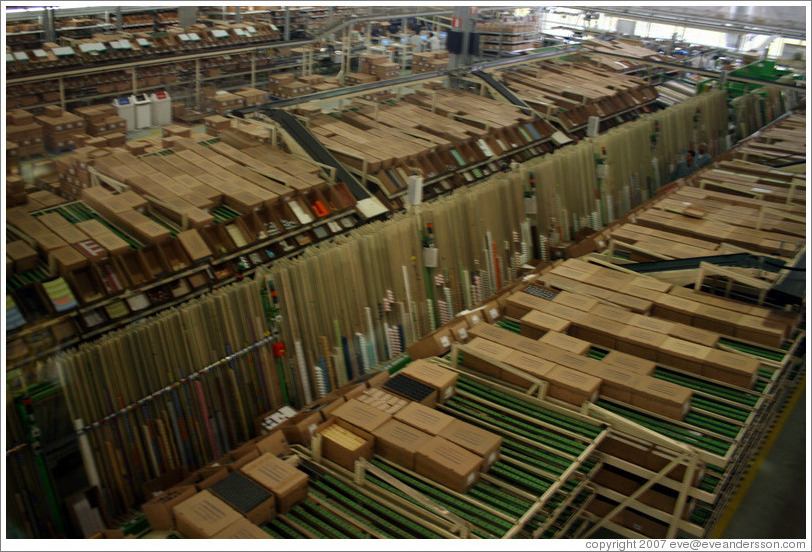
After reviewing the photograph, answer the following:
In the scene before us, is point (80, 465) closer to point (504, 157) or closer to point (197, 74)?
point (504, 157)

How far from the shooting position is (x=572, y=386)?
19.4 ft

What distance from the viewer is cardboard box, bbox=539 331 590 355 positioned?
6.54 meters

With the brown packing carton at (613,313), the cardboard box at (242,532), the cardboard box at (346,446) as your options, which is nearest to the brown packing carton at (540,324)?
the brown packing carton at (613,313)

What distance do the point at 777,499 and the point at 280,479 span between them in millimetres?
5173

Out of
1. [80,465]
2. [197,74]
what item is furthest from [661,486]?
[197,74]

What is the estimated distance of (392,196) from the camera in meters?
9.51

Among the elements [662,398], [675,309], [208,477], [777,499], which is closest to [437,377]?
[662,398]

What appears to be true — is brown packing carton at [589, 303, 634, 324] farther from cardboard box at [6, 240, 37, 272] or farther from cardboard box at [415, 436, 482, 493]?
cardboard box at [6, 240, 37, 272]

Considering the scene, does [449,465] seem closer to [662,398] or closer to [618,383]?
[618,383]

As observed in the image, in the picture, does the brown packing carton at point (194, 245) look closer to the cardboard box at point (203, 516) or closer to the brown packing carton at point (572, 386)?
the cardboard box at point (203, 516)

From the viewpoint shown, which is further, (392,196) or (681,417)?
(392,196)

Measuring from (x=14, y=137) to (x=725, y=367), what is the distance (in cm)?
1154

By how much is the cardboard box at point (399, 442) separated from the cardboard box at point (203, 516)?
122 centimetres

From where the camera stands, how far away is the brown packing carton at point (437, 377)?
19.6 ft
